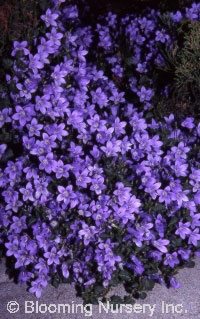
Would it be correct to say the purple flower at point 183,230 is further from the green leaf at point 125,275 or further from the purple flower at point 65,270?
the purple flower at point 65,270

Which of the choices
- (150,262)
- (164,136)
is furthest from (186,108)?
(150,262)

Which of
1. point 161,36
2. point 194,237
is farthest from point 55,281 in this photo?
point 161,36

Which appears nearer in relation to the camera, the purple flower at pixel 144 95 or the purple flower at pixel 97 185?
the purple flower at pixel 97 185

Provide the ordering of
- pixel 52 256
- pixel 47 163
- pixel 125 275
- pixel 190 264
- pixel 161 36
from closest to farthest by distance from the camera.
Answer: pixel 47 163, pixel 52 256, pixel 125 275, pixel 190 264, pixel 161 36

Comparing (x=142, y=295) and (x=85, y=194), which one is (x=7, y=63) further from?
(x=142, y=295)

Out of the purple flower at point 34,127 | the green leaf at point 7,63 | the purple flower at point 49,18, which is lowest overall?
the purple flower at point 34,127

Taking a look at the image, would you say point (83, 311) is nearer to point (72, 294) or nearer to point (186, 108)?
point (72, 294)

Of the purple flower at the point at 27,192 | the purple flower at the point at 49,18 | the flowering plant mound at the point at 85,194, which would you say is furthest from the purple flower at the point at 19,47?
the purple flower at the point at 27,192

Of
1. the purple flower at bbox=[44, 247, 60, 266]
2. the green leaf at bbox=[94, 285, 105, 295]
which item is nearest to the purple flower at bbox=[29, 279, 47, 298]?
the purple flower at bbox=[44, 247, 60, 266]

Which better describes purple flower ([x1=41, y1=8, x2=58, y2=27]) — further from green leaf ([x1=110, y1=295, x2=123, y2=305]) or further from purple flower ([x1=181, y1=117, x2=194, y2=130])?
green leaf ([x1=110, y1=295, x2=123, y2=305])
